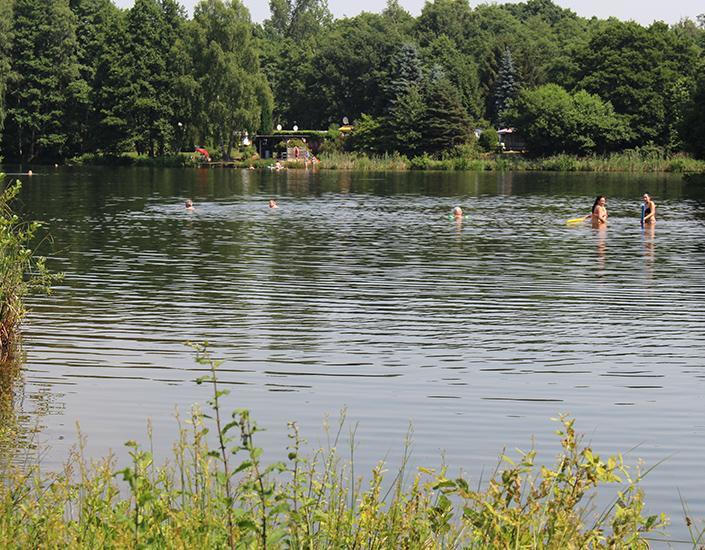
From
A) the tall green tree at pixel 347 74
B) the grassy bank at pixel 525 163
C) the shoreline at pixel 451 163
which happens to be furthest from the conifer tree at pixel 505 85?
the grassy bank at pixel 525 163

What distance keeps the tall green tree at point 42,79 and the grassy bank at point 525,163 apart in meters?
24.9

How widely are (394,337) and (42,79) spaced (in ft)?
321

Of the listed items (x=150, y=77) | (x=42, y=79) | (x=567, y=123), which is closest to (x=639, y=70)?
(x=567, y=123)

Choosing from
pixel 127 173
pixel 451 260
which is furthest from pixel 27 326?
pixel 127 173

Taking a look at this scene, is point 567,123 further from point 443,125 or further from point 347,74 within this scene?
point 347,74

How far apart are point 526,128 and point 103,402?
94310mm

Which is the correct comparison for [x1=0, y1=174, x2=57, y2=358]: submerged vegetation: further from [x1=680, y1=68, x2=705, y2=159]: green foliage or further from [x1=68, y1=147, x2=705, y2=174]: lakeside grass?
[x1=68, y1=147, x2=705, y2=174]: lakeside grass

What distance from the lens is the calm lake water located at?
11.8 metres

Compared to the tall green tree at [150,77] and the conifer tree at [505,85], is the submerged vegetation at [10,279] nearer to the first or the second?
the tall green tree at [150,77]

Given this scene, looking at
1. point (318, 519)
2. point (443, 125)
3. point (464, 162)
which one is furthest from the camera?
point (443, 125)

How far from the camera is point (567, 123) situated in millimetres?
A: 100312

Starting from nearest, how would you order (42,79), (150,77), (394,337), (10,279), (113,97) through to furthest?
(10,279)
(394,337)
(113,97)
(150,77)
(42,79)

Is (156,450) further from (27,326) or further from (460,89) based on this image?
(460,89)

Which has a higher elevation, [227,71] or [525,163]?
[227,71]
